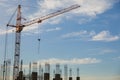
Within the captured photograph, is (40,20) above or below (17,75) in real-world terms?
above

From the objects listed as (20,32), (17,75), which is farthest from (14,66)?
(20,32)

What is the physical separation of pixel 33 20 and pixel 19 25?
224 inches

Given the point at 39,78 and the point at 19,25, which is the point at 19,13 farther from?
the point at 39,78

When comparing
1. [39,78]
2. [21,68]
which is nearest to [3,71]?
[21,68]

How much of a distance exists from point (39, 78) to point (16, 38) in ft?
58.2

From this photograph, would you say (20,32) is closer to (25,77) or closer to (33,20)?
(33,20)

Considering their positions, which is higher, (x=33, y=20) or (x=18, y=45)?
(x=33, y=20)

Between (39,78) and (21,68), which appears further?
(39,78)

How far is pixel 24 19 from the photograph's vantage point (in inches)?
5477

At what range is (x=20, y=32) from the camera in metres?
139

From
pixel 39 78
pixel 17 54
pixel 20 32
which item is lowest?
pixel 39 78

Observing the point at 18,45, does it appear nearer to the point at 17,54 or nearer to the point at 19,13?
the point at 17,54

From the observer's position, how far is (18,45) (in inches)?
5266

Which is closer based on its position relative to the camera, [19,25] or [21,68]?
[21,68]
